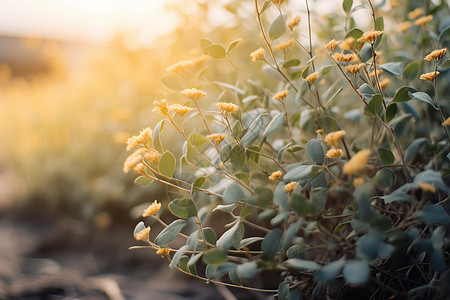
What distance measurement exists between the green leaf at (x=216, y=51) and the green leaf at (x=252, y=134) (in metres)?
0.20

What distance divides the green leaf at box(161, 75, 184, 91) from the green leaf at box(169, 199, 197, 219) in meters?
0.38

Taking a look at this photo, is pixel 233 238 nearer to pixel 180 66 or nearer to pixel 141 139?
pixel 141 139

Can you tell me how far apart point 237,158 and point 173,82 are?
14.1 inches

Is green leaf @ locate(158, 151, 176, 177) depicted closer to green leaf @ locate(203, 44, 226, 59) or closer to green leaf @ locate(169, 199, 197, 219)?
green leaf @ locate(169, 199, 197, 219)

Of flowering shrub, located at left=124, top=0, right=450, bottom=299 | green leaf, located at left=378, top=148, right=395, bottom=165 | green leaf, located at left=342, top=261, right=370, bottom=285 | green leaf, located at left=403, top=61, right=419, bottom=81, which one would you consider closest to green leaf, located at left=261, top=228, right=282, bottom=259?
flowering shrub, located at left=124, top=0, right=450, bottom=299

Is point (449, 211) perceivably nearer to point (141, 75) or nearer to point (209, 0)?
point (209, 0)

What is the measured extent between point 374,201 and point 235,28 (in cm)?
86

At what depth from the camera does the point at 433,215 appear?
0.49 metres

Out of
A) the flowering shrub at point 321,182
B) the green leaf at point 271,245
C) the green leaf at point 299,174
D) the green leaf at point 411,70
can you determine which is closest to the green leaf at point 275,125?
the flowering shrub at point 321,182

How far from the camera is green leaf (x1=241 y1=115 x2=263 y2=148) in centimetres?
65

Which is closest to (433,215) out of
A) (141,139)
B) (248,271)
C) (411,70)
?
(248,271)

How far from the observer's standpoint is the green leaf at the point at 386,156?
0.65 m

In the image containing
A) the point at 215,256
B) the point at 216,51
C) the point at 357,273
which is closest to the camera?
the point at 357,273

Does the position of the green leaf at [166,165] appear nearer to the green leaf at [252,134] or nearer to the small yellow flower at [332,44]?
the green leaf at [252,134]
